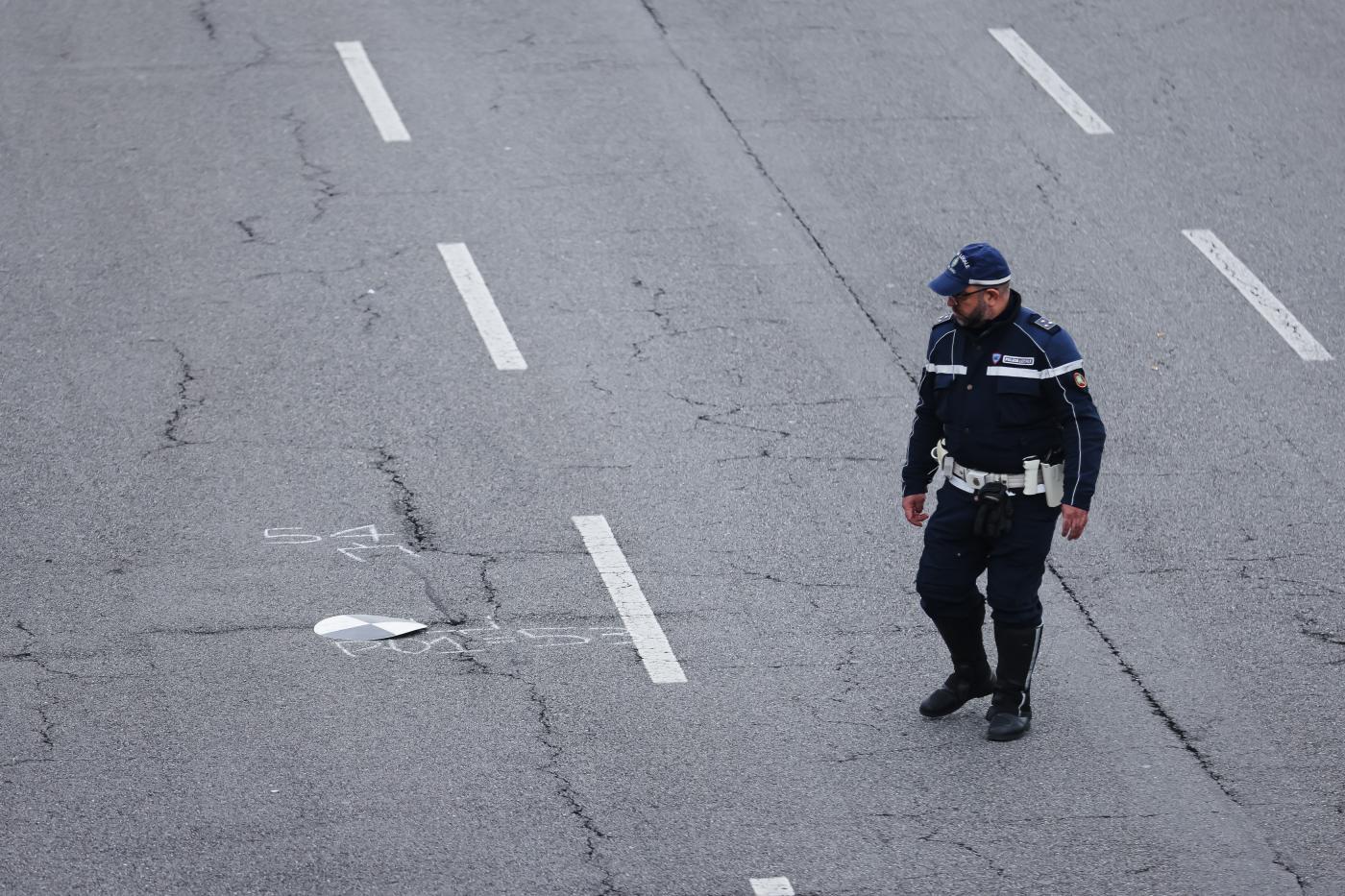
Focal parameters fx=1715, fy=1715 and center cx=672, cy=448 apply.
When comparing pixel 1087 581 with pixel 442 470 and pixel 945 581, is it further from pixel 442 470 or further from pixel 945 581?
pixel 442 470

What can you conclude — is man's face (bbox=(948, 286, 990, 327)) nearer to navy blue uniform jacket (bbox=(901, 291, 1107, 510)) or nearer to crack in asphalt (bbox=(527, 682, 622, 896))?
navy blue uniform jacket (bbox=(901, 291, 1107, 510))

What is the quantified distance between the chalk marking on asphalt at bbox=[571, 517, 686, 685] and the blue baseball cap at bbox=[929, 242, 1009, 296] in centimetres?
211

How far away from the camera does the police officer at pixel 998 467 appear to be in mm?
6930

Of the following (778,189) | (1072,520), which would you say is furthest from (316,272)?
(1072,520)

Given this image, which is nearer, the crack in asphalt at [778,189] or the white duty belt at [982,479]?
the white duty belt at [982,479]

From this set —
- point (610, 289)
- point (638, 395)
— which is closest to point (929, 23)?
point (610, 289)

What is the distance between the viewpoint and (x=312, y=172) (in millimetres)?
12406

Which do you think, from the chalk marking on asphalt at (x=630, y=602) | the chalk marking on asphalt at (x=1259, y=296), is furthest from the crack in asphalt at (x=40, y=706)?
the chalk marking on asphalt at (x=1259, y=296)

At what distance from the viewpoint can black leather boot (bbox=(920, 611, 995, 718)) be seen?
7.32m

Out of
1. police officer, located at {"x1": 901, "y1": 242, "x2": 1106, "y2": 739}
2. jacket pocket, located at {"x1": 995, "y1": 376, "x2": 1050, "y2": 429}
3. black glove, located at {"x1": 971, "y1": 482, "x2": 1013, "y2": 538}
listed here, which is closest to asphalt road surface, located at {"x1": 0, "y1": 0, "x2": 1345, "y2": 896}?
police officer, located at {"x1": 901, "y1": 242, "x2": 1106, "y2": 739}

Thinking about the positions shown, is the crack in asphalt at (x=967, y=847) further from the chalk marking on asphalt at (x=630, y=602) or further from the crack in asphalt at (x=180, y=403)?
the crack in asphalt at (x=180, y=403)

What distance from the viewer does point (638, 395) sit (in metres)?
10.1

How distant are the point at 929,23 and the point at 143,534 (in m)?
9.11

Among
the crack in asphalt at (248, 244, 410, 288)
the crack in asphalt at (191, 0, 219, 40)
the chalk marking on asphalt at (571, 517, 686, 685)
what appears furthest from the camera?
the crack in asphalt at (191, 0, 219, 40)
